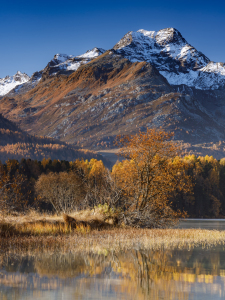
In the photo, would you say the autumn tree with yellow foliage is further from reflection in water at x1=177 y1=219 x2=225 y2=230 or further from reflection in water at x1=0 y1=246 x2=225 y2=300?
reflection in water at x1=0 y1=246 x2=225 y2=300

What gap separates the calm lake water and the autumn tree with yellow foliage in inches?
596

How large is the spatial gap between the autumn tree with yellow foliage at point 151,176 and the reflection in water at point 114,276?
15146mm

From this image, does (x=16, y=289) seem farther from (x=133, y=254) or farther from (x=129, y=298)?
(x=133, y=254)

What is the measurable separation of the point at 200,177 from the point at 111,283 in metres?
131

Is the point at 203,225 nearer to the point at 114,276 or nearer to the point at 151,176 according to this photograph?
the point at 151,176

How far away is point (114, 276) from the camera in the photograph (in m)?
12.9

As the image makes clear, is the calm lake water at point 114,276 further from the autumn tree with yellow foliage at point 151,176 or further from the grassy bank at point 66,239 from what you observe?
the autumn tree with yellow foliage at point 151,176

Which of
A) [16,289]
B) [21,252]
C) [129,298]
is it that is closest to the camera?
[129,298]

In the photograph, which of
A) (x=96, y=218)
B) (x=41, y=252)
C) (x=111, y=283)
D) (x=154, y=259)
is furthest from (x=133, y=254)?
(x=96, y=218)

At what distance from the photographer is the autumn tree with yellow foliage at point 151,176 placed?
109 feet

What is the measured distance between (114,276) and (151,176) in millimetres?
21541

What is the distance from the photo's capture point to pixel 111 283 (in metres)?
11.8

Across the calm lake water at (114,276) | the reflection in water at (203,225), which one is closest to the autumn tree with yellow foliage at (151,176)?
the reflection in water at (203,225)

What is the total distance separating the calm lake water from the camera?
10.6m
